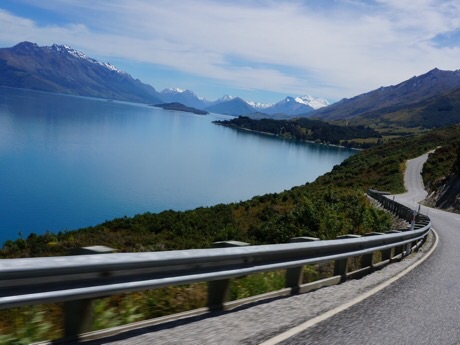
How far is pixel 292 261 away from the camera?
19.6 feet

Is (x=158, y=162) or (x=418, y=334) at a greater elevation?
(x=418, y=334)

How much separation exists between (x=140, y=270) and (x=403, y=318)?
3.42 metres

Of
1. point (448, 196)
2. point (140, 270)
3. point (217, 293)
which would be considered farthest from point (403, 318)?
point (448, 196)

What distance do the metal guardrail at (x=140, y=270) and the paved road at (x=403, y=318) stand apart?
3.05 ft

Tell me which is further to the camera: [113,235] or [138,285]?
[113,235]

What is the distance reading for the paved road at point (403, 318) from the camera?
4.68m

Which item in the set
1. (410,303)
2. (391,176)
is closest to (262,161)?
(391,176)

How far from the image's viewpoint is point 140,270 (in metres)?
3.93

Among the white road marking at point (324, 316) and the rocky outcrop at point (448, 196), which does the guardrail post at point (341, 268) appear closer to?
the white road marking at point (324, 316)

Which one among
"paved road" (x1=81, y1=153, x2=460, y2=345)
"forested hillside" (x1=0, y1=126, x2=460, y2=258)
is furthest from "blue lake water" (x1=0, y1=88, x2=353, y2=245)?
"paved road" (x1=81, y1=153, x2=460, y2=345)

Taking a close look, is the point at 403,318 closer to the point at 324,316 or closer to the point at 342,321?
the point at 342,321

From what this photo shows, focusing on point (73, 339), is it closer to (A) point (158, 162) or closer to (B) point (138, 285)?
(B) point (138, 285)

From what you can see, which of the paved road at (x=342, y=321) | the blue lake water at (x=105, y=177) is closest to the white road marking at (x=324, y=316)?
the paved road at (x=342, y=321)

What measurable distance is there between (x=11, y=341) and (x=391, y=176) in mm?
66107
